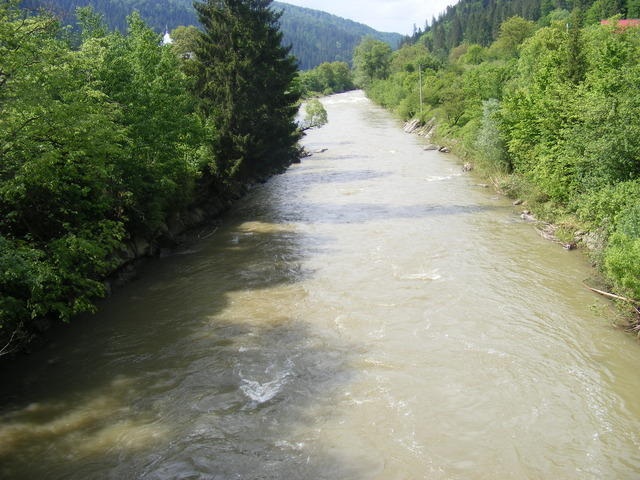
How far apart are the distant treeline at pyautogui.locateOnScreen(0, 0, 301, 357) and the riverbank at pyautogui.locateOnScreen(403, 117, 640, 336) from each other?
13515mm

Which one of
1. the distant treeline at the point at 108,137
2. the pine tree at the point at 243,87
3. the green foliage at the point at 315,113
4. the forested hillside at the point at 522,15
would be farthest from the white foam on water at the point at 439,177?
the forested hillside at the point at 522,15

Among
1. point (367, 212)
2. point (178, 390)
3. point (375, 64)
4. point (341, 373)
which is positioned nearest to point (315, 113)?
point (367, 212)

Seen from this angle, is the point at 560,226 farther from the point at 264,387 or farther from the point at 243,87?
the point at 243,87

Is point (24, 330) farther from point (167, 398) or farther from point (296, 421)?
point (296, 421)

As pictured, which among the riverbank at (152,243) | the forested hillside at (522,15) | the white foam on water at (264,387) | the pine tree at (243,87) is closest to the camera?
the white foam on water at (264,387)

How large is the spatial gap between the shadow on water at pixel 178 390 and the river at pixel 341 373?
4 centimetres

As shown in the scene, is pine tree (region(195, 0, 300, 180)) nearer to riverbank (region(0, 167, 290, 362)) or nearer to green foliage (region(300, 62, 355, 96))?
riverbank (region(0, 167, 290, 362))

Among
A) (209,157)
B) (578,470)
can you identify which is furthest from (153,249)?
(578,470)

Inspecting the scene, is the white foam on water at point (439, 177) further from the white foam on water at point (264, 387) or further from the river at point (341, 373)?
the white foam on water at point (264, 387)

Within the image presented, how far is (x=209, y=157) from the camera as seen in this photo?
25.7 meters

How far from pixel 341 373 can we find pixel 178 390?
406 centimetres

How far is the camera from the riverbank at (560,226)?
44.3ft

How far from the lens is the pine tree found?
26.8 meters

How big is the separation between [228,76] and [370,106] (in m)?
73.1
